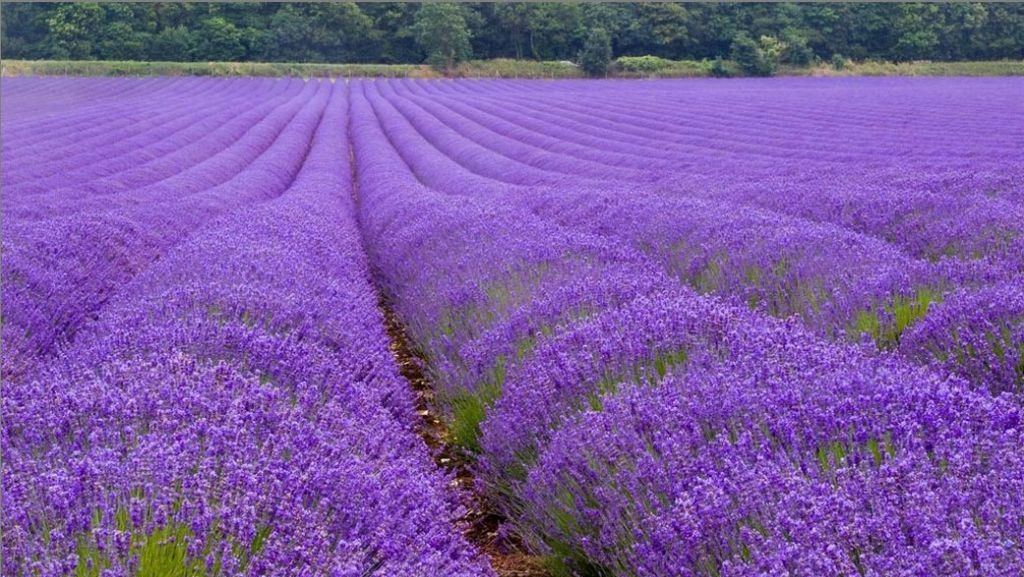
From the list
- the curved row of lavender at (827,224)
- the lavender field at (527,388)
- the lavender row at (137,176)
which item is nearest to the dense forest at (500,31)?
the lavender row at (137,176)

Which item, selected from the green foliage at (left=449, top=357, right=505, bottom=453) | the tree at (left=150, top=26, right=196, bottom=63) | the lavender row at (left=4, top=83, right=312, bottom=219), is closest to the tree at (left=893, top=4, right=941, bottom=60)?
the tree at (left=150, top=26, right=196, bottom=63)

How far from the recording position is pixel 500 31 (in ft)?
179

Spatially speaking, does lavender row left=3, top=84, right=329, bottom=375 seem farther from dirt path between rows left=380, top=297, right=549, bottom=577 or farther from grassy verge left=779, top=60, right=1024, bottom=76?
grassy verge left=779, top=60, right=1024, bottom=76

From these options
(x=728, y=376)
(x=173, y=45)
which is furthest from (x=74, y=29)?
(x=728, y=376)

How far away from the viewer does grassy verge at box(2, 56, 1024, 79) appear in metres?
46.4

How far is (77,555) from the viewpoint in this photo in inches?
64.8

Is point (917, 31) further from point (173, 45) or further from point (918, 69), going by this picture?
point (173, 45)

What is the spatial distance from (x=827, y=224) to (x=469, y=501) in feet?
11.0

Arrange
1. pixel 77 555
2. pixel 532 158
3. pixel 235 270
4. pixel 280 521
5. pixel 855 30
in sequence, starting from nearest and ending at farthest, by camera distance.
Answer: pixel 77 555, pixel 280 521, pixel 235 270, pixel 532 158, pixel 855 30

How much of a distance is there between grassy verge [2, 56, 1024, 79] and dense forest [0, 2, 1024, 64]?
3.42 ft

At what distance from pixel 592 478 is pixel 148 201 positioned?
7343mm

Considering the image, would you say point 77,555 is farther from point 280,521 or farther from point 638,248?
point 638,248

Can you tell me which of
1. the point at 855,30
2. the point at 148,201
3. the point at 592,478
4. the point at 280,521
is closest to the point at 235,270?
the point at 592,478

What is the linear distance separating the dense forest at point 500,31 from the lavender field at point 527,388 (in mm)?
43926
